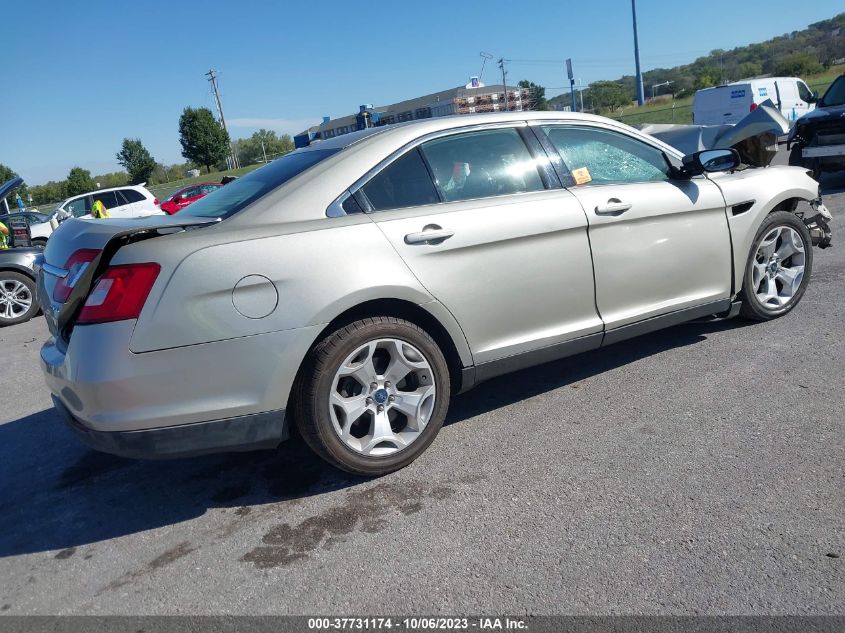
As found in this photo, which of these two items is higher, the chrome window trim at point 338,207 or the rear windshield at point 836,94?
the chrome window trim at point 338,207

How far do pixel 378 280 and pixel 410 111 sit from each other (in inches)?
184

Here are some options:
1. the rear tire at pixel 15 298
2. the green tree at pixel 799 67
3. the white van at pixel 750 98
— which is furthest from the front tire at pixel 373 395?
the green tree at pixel 799 67

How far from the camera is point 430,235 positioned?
329cm

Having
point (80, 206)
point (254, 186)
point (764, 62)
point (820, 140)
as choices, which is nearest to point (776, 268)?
point (254, 186)

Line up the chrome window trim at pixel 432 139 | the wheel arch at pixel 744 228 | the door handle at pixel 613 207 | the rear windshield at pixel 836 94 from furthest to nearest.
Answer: the rear windshield at pixel 836 94, the wheel arch at pixel 744 228, the door handle at pixel 613 207, the chrome window trim at pixel 432 139

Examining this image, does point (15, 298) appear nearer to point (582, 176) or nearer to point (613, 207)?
point (582, 176)

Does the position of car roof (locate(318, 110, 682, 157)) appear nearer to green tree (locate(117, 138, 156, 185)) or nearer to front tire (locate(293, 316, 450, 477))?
front tire (locate(293, 316, 450, 477))

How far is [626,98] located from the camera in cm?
6444

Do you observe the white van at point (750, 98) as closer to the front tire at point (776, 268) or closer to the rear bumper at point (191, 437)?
the front tire at point (776, 268)

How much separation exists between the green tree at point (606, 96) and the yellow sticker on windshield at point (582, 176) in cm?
5903

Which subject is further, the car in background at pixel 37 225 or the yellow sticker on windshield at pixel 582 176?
the car in background at pixel 37 225

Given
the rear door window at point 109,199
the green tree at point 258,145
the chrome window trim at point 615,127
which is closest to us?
the chrome window trim at point 615,127

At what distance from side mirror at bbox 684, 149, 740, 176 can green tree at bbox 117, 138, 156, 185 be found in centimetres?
6904

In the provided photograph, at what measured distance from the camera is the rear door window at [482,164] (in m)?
3.54
